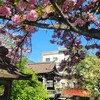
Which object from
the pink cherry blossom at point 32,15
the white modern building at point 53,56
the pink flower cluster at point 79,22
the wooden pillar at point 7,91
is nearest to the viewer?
the pink cherry blossom at point 32,15

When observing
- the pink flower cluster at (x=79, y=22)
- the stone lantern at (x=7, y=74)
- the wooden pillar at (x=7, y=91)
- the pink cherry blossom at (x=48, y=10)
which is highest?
the pink cherry blossom at (x=48, y=10)

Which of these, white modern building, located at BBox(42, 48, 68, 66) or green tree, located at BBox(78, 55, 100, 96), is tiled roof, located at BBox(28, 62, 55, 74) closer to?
green tree, located at BBox(78, 55, 100, 96)

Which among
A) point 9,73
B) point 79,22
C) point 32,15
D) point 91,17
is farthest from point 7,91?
point 91,17

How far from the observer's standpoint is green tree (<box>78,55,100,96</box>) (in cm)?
3237

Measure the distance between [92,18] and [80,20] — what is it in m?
0.69

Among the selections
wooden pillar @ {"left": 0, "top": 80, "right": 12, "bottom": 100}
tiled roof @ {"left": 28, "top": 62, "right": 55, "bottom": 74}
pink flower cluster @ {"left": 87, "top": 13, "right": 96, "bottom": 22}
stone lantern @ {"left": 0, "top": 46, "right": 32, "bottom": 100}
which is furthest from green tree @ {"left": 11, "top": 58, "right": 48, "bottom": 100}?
tiled roof @ {"left": 28, "top": 62, "right": 55, "bottom": 74}

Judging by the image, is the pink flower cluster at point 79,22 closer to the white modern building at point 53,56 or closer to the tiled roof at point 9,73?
the tiled roof at point 9,73

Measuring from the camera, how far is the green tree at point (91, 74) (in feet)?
106

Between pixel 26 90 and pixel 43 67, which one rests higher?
pixel 43 67

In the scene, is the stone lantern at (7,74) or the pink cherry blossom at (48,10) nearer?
the pink cherry blossom at (48,10)

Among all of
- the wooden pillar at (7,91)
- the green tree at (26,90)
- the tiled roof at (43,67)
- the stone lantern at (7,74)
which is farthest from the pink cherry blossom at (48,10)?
the tiled roof at (43,67)

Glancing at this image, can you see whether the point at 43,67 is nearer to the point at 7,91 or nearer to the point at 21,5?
the point at 7,91

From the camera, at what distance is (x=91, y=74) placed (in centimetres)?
3512

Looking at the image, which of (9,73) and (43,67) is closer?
(9,73)
